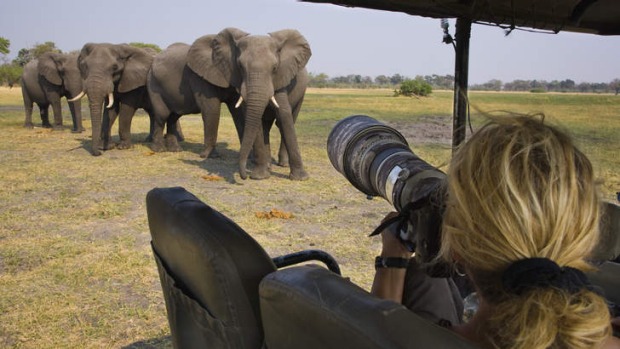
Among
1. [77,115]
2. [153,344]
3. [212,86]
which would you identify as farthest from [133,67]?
[153,344]

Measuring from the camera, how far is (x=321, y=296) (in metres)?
0.86

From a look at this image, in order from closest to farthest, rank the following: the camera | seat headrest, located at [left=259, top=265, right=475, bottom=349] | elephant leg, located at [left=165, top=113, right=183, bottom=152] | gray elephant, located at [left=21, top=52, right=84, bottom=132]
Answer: seat headrest, located at [left=259, top=265, right=475, bottom=349] → the camera → elephant leg, located at [left=165, top=113, right=183, bottom=152] → gray elephant, located at [left=21, top=52, right=84, bottom=132]

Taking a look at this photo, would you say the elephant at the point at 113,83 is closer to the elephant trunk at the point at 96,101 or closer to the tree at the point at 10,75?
the elephant trunk at the point at 96,101

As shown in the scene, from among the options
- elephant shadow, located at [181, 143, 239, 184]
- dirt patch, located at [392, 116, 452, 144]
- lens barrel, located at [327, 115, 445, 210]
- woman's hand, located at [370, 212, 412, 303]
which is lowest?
elephant shadow, located at [181, 143, 239, 184]

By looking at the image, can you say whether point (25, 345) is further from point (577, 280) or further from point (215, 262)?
point (577, 280)

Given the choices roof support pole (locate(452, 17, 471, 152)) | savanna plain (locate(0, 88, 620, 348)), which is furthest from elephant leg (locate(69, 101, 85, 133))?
roof support pole (locate(452, 17, 471, 152))

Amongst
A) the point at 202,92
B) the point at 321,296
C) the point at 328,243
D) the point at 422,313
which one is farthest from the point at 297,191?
the point at 321,296

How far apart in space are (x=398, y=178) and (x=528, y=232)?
51 centimetres

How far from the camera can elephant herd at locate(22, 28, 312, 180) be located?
7586 millimetres

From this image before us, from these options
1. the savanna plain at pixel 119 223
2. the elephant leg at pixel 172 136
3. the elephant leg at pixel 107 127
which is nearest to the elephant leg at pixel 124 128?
the elephant leg at pixel 107 127

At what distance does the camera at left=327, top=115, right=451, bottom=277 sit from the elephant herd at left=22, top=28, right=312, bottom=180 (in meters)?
6.03

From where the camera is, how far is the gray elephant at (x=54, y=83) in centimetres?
1394

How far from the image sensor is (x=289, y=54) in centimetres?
793

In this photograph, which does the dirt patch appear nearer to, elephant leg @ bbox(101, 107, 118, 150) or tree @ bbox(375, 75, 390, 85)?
elephant leg @ bbox(101, 107, 118, 150)
